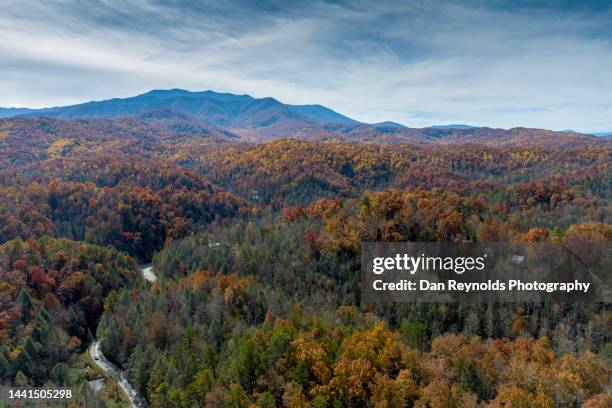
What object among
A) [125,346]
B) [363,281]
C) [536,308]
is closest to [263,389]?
[125,346]

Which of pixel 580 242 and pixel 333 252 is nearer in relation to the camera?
pixel 580 242

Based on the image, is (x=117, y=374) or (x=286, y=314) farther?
(x=286, y=314)

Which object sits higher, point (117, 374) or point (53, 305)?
point (53, 305)

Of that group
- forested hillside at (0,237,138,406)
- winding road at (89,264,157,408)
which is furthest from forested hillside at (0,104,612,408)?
winding road at (89,264,157,408)

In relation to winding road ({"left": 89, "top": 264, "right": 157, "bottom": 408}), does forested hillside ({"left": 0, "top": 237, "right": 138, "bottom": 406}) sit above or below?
above

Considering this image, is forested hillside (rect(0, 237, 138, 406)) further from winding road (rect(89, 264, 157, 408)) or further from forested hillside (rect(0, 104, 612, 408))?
winding road (rect(89, 264, 157, 408))

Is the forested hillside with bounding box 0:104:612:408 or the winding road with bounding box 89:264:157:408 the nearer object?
the forested hillside with bounding box 0:104:612:408

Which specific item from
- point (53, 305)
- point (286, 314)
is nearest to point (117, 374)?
point (53, 305)

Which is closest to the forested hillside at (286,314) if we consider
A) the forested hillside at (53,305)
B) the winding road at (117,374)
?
the forested hillside at (53,305)

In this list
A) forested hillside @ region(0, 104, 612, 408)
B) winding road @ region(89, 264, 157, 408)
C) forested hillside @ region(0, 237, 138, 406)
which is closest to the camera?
forested hillside @ region(0, 104, 612, 408)

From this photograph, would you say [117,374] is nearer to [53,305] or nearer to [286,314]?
[53,305]

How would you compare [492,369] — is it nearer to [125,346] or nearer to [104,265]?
[125,346]
